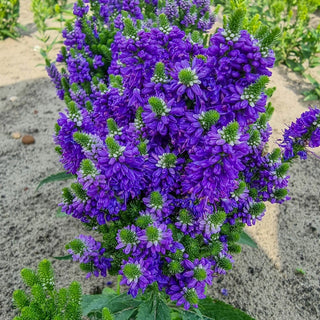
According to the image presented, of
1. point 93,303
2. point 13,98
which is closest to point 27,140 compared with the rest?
point 13,98

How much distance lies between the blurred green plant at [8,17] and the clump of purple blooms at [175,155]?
16.3 ft

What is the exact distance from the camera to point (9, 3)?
5.79 meters

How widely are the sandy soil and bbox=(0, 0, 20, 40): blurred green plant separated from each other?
82.5 inches

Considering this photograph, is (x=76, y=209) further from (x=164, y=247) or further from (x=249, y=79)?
(x=249, y=79)

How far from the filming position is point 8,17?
19.7 ft

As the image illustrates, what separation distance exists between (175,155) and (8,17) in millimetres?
5785

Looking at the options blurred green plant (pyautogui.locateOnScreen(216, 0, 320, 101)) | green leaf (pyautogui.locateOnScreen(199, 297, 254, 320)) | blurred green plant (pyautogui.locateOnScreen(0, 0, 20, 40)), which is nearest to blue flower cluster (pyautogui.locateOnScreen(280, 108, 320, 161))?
green leaf (pyautogui.locateOnScreen(199, 297, 254, 320))

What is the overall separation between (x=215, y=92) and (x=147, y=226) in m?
0.57

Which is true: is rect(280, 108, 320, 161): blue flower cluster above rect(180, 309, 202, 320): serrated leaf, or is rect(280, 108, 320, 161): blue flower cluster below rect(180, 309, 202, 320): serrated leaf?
above

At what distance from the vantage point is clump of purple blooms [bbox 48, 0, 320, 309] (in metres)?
1.23

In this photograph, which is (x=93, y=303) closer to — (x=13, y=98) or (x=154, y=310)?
(x=154, y=310)

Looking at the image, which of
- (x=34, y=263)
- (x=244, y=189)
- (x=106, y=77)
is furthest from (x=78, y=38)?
(x=34, y=263)

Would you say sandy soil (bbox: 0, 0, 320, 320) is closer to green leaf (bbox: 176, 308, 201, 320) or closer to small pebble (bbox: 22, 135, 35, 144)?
small pebble (bbox: 22, 135, 35, 144)

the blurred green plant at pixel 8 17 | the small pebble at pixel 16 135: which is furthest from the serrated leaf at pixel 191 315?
the blurred green plant at pixel 8 17
